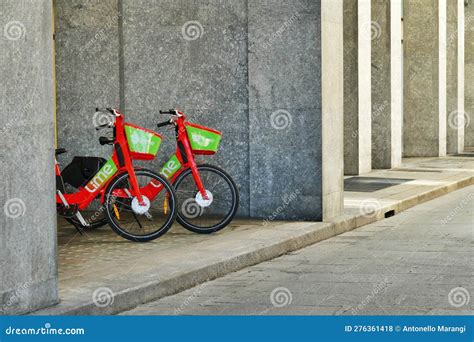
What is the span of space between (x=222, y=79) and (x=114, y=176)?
8.23ft

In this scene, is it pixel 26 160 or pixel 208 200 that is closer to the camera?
pixel 26 160

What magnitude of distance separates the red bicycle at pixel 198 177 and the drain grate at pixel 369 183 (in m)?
5.28

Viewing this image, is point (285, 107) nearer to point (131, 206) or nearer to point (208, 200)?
point (208, 200)

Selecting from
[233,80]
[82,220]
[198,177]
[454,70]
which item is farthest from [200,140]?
[454,70]

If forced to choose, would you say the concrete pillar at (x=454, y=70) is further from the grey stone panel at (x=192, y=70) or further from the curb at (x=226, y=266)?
the grey stone panel at (x=192, y=70)

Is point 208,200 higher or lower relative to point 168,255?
higher

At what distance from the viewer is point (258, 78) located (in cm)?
1267

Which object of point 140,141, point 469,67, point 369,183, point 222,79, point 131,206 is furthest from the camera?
point 469,67

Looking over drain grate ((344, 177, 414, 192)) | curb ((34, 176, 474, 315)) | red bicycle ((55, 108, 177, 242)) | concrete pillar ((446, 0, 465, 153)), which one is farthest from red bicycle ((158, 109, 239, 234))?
concrete pillar ((446, 0, 465, 153))

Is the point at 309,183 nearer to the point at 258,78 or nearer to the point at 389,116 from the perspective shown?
the point at 258,78

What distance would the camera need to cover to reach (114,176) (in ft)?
35.5

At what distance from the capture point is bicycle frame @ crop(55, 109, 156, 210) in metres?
10.8
